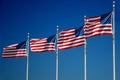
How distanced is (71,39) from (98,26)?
5.89 feet

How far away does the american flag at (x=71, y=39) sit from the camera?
15367mm

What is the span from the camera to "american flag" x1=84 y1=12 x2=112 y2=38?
1420cm

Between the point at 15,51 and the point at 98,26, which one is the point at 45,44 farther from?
the point at 98,26

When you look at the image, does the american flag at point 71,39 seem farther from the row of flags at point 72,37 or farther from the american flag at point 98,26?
the american flag at point 98,26

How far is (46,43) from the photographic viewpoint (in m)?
16.8

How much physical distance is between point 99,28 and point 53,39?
335 cm

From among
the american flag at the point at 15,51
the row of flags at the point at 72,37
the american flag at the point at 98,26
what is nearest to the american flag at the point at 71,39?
the row of flags at the point at 72,37

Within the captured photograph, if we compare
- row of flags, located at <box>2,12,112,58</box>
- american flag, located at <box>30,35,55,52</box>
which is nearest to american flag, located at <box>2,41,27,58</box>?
row of flags, located at <box>2,12,112,58</box>

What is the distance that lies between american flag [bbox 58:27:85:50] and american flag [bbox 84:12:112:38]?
748 mm

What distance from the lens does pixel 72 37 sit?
51.1ft

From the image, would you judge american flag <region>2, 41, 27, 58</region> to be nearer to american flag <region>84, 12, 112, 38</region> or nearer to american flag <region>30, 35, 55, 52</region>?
american flag <region>30, 35, 55, 52</region>

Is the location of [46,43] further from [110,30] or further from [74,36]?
[110,30]

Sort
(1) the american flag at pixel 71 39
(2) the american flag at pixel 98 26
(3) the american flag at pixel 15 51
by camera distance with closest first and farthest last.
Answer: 1. (2) the american flag at pixel 98 26
2. (1) the american flag at pixel 71 39
3. (3) the american flag at pixel 15 51

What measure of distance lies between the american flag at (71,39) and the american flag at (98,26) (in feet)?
2.45
